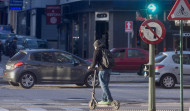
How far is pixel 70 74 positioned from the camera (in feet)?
67.6

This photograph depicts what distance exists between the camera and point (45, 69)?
20.3 metres

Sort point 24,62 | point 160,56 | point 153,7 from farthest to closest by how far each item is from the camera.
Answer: point 160,56 → point 24,62 → point 153,7

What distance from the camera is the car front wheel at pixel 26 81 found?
19.9 metres

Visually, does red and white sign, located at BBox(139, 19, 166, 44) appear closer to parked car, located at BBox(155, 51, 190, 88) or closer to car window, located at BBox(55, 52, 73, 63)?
car window, located at BBox(55, 52, 73, 63)

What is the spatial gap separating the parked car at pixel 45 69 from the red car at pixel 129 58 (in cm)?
Result: 795

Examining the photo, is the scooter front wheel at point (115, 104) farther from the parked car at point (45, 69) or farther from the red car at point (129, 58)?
the red car at point (129, 58)

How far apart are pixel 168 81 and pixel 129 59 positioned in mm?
7245

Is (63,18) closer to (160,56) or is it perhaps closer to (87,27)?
Answer: (87,27)

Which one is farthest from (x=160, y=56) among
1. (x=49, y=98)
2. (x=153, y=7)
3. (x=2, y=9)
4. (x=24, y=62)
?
(x=2, y=9)

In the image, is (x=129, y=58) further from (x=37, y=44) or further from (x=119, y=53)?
(x=37, y=44)

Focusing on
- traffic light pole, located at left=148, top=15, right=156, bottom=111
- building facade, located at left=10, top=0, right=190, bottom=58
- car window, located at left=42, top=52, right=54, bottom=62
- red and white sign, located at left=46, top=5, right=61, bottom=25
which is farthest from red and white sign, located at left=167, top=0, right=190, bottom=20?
red and white sign, located at left=46, top=5, right=61, bottom=25

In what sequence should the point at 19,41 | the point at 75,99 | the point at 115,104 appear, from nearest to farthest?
the point at 115,104 < the point at 75,99 < the point at 19,41

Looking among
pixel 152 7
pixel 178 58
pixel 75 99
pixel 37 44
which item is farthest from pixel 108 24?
pixel 152 7

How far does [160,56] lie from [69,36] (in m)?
22.7
